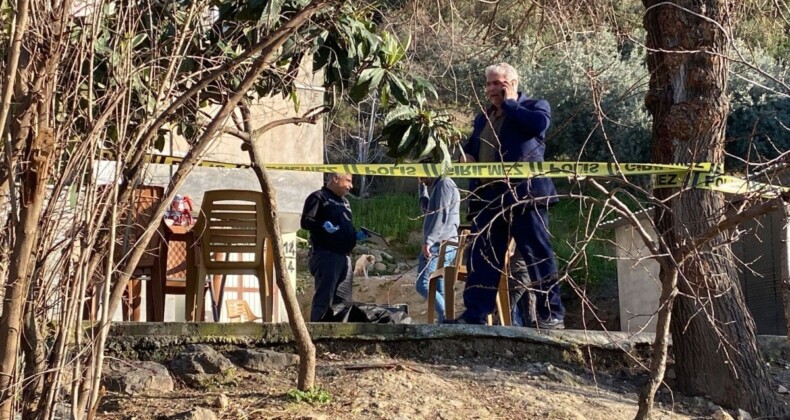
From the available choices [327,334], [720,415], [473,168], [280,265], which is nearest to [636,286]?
[473,168]

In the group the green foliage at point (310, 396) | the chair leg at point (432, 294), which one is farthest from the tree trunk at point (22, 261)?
the chair leg at point (432, 294)

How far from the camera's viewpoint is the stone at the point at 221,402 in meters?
5.34

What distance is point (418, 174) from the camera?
7293 mm

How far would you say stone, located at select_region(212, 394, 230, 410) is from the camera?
17.5 feet

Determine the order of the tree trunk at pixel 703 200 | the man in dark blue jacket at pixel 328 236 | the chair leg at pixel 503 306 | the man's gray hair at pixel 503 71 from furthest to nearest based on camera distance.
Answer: the man in dark blue jacket at pixel 328 236, the chair leg at pixel 503 306, the man's gray hair at pixel 503 71, the tree trunk at pixel 703 200

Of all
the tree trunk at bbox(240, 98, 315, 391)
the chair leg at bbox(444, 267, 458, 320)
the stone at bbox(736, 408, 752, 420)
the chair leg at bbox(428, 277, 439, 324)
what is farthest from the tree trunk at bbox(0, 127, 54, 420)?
the chair leg at bbox(428, 277, 439, 324)

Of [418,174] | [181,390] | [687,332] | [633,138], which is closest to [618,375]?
[687,332]

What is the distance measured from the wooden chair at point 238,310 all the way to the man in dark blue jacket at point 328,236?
66.2 inches

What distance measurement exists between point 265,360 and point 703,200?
262 cm

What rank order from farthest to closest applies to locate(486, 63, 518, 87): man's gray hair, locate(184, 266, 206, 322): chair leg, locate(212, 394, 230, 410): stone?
locate(184, 266, 206, 322): chair leg
locate(486, 63, 518, 87): man's gray hair
locate(212, 394, 230, 410): stone

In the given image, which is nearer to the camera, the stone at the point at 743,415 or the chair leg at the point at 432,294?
the stone at the point at 743,415

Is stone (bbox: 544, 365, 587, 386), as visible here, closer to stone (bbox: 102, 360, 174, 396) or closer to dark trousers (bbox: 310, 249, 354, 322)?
stone (bbox: 102, 360, 174, 396)

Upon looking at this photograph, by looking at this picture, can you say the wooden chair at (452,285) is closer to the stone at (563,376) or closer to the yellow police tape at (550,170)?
the yellow police tape at (550,170)

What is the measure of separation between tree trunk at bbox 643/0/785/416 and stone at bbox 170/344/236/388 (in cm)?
251
